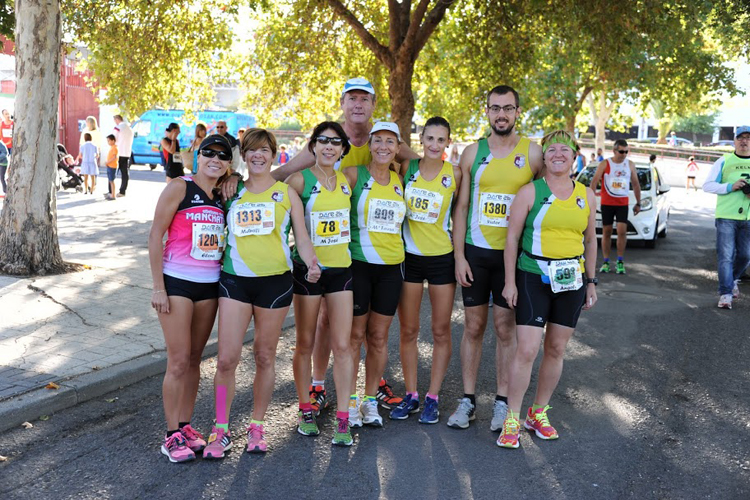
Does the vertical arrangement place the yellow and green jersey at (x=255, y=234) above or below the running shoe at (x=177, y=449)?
above

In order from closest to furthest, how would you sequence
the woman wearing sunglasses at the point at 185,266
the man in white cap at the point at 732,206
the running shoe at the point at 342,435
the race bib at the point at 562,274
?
1. the woman wearing sunglasses at the point at 185,266
2. the running shoe at the point at 342,435
3. the race bib at the point at 562,274
4. the man in white cap at the point at 732,206

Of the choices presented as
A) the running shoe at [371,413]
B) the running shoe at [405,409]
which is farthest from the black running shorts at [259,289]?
the running shoe at [405,409]

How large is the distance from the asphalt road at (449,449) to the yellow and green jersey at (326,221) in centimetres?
116

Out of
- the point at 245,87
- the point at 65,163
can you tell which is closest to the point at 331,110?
the point at 245,87

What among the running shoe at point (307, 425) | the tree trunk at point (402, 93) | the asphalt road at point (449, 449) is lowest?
the asphalt road at point (449, 449)

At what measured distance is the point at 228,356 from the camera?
4.61 metres

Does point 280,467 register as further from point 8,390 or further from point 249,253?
point 8,390

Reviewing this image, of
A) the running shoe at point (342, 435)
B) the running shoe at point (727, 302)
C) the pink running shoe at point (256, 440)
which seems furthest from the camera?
the running shoe at point (727, 302)

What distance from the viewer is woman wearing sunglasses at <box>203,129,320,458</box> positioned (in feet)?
15.0

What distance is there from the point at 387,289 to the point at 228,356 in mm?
1165

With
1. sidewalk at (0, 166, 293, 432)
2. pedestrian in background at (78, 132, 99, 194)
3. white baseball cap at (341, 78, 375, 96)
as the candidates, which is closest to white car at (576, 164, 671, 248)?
sidewalk at (0, 166, 293, 432)

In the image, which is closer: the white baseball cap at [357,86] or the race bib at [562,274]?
the race bib at [562,274]

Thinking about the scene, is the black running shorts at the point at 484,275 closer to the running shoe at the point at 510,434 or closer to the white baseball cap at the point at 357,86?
the running shoe at the point at 510,434

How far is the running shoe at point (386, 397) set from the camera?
18.6 feet
